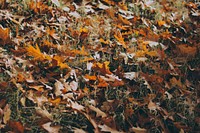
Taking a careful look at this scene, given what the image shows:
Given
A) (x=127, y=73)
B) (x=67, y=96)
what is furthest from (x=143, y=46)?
(x=67, y=96)

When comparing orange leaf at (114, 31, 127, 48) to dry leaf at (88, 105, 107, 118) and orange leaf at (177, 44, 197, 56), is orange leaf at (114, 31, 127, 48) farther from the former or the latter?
dry leaf at (88, 105, 107, 118)

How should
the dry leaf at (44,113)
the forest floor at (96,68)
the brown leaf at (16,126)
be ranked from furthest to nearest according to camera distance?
the forest floor at (96,68) → the dry leaf at (44,113) → the brown leaf at (16,126)

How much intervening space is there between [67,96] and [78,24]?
35.9 inches

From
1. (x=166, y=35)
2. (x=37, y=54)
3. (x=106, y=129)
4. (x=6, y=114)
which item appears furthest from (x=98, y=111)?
(x=166, y=35)

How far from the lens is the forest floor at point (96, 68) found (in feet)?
5.84

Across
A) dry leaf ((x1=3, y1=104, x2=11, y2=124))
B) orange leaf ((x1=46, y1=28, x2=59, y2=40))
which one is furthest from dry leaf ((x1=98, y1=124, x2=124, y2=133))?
orange leaf ((x1=46, y1=28, x2=59, y2=40))

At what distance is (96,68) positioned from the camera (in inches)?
82.6

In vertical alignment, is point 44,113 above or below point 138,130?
above

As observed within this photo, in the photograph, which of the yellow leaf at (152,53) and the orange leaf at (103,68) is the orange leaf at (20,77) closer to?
the orange leaf at (103,68)

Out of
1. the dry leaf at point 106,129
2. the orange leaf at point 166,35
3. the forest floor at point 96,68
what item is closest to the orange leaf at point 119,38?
the forest floor at point 96,68

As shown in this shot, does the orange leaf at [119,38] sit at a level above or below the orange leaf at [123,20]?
below

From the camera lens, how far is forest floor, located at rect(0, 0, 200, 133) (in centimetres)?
178

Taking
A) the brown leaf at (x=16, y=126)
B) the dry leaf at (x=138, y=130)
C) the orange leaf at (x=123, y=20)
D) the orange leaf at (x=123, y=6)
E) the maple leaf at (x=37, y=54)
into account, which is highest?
the orange leaf at (x=123, y=6)

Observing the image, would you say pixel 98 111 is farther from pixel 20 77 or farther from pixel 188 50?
pixel 188 50
